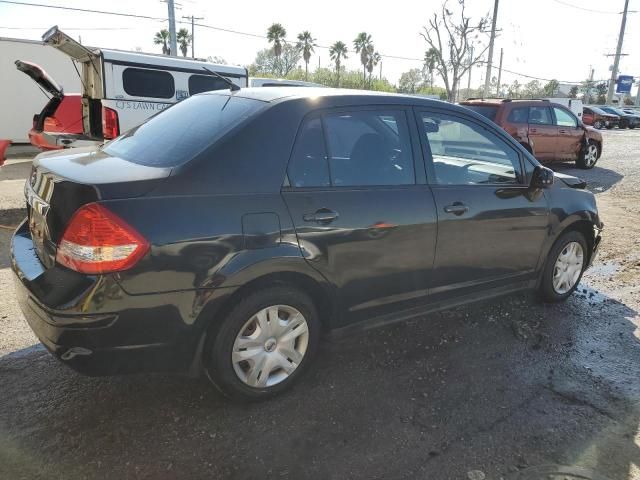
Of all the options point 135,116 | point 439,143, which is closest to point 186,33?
point 135,116

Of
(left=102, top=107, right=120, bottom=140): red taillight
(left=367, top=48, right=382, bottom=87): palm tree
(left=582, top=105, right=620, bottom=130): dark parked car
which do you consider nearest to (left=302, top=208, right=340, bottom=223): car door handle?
(left=102, top=107, right=120, bottom=140): red taillight

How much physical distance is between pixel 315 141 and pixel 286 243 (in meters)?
0.64

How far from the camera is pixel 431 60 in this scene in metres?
41.3

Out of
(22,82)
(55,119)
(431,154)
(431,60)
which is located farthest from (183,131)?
(431,60)

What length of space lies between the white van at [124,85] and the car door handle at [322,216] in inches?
244

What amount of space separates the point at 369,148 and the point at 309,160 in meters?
0.49

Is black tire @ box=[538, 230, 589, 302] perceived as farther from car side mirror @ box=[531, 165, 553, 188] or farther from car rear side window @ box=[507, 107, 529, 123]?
car rear side window @ box=[507, 107, 529, 123]

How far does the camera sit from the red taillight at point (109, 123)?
28.3ft

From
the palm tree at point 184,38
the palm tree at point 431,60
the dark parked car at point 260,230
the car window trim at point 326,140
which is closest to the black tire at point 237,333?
the dark parked car at point 260,230

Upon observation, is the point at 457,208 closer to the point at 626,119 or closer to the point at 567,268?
the point at 567,268

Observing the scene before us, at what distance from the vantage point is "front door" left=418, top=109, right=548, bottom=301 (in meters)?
3.31

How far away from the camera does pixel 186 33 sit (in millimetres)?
50500

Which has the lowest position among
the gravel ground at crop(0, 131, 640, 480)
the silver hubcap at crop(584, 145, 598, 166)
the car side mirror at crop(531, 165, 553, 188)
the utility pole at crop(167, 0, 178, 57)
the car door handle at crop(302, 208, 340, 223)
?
the gravel ground at crop(0, 131, 640, 480)

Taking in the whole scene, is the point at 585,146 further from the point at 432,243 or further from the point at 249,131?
the point at 249,131
